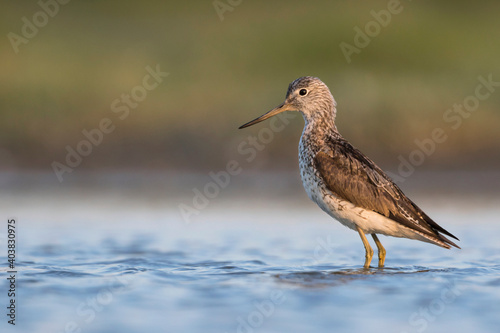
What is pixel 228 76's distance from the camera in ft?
71.8

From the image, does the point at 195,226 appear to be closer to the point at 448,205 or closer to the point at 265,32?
the point at 448,205

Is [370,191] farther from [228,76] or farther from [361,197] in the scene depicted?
[228,76]

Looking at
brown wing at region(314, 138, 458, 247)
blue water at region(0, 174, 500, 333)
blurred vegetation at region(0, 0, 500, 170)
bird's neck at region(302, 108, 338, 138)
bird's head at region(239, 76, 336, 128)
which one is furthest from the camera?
blurred vegetation at region(0, 0, 500, 170)

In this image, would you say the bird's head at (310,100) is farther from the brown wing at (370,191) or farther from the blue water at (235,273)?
the blue water at (235,273)

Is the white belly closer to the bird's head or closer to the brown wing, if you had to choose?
the brown wing

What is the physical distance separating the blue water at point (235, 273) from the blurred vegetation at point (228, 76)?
4.92 metres

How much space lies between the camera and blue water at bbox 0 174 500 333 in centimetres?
673

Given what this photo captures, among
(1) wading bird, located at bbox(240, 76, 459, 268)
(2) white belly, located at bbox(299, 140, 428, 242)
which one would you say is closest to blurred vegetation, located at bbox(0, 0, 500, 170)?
(1) wading bird, located at bbox(240, 76, 459, 268)

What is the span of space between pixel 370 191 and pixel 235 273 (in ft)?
6.13

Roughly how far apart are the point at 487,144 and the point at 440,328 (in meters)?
13.5

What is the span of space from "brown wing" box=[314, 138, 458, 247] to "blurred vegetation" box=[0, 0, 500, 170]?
901 centimetres

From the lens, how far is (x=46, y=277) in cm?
834

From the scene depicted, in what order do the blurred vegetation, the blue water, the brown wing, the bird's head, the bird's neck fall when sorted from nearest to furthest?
the blue water
the brown wing
the bird's neck
the bird's head
the blurred vegetation

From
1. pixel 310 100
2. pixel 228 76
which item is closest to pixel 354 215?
pixel 310 100
